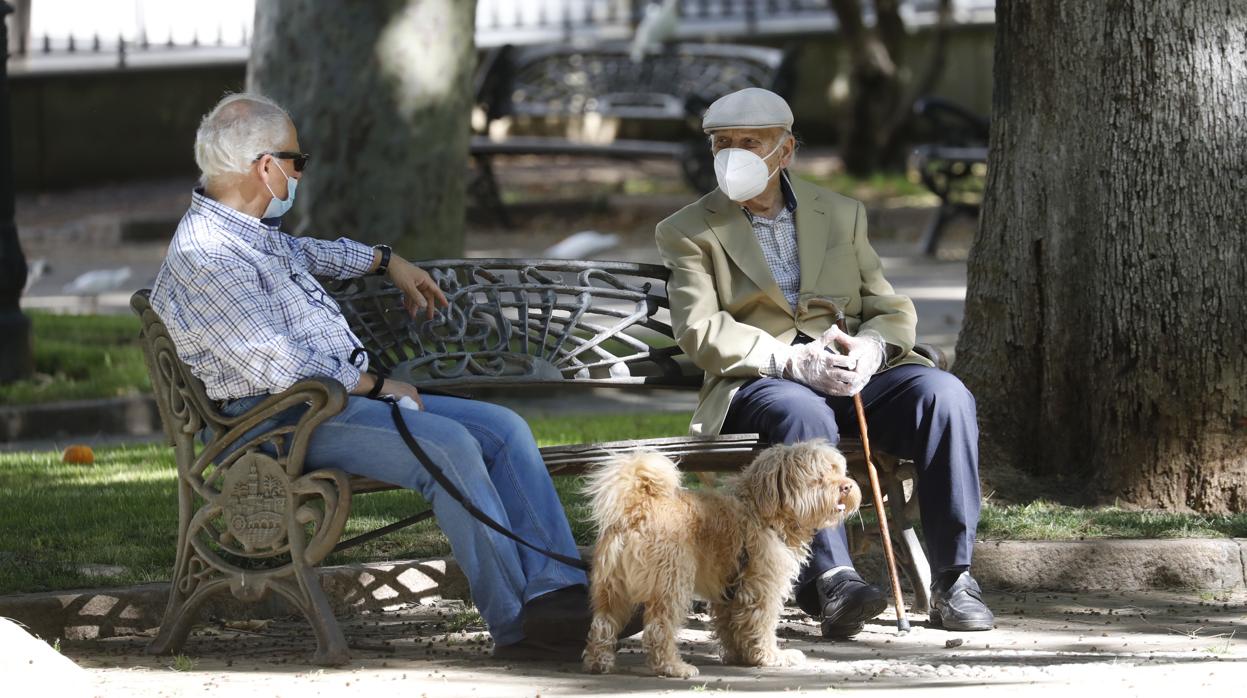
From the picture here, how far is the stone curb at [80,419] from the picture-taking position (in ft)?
29.1

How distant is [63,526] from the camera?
238 inches

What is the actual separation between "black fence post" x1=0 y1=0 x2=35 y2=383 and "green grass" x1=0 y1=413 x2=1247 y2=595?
229cm

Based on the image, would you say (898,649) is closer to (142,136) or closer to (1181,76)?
(1181,76)

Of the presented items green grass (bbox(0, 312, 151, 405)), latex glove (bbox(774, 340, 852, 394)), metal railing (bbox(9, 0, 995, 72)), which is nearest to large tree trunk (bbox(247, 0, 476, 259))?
green grass (bbox(0, 312, 151, 405))

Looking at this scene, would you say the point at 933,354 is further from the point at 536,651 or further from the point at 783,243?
the point at 536,651

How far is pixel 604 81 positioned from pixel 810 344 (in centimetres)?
1270

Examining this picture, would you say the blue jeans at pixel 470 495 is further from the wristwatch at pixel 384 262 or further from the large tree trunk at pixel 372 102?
the large tree trunk at pixel 372 102

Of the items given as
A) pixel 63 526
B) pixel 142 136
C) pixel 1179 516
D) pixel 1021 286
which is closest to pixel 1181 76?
pixel 1021 286

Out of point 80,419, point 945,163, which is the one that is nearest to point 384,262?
point 80,419

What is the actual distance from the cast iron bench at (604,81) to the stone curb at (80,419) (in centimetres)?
737

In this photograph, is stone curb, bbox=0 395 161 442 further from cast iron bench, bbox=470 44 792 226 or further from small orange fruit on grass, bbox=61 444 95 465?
cast iron bench, bbox=470 44 792 226

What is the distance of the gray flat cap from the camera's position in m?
5.50

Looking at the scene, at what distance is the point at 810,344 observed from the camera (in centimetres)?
539

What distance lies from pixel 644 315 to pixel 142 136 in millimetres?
15675
